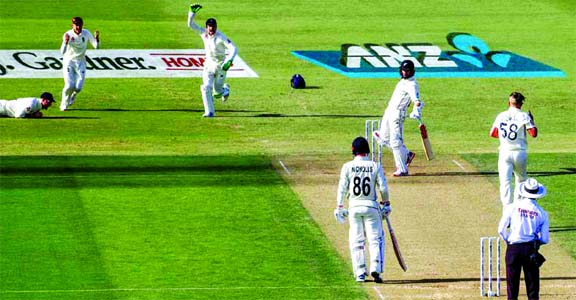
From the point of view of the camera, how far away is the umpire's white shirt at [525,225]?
1758 cm

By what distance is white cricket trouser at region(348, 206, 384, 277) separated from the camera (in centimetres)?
1917

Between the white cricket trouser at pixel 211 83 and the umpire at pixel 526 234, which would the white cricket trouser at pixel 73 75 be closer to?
the white cricket trouser at pixel 211 83

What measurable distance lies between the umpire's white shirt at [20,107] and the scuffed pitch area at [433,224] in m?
6.79

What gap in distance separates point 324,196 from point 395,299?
21.1ft

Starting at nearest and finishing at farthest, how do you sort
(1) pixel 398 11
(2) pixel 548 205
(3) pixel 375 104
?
(2) pixel 548 205 → (3) pixel 375 104 → (1) pixel 398 11

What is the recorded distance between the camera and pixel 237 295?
18.9 m

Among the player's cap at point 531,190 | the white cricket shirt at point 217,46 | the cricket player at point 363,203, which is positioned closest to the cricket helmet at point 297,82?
the white cricket shirt at point 217,46

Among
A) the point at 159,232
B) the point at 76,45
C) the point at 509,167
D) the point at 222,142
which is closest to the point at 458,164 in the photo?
the point at 222,142

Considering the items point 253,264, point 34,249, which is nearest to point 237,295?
point 253,264

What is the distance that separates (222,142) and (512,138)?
31.2 feet

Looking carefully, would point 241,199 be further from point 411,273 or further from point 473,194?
point 411,273

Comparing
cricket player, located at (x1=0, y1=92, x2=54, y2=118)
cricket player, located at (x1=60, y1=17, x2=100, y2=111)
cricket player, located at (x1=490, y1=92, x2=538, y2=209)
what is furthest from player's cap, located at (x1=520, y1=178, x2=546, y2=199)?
cricket player, located at (x1=60, y1=17, x2=100, y2=111)

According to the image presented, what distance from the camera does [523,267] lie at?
17719 millimetres

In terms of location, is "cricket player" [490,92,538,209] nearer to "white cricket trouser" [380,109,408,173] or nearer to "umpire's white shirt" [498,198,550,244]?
"white cricket trouser" [380,109,408,173]
